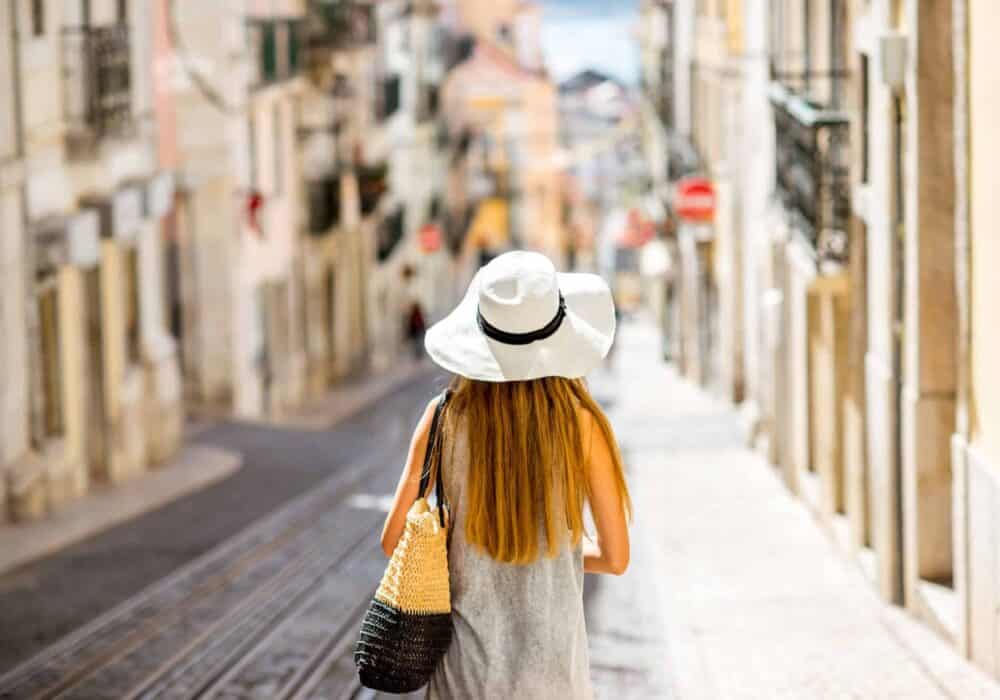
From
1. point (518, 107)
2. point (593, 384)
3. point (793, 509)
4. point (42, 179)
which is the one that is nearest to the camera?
point (793, 509)

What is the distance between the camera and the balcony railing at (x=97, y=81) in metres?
19.0

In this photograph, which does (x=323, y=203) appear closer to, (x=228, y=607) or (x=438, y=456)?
(x=228, y=607)

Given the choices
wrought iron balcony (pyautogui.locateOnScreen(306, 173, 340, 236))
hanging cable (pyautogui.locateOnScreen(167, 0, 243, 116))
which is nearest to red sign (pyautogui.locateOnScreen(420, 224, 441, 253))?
wrought iron balcony (pyautogui.locateOnScreen(306, 173, 340, 236))

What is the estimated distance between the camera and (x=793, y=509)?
660 inches

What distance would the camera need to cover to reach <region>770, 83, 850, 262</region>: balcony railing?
14.5 metres

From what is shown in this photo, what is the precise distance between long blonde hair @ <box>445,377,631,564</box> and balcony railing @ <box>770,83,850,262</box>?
923cm

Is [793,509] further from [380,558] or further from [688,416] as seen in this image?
[688,416]

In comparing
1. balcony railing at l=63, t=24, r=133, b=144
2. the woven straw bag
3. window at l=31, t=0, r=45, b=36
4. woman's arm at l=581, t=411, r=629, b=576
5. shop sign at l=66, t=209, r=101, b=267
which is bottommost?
shop sign at l=66, t=209, r=101, b=267

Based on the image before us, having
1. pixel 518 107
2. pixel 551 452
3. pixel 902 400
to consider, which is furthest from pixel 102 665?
pixel 518 107

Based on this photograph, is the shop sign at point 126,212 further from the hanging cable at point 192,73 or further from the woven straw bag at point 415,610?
the woven straw bag at point 415,610

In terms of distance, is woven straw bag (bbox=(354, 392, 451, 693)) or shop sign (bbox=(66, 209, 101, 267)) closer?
woven straw bag (bbox=(354, 392, 451, 693))

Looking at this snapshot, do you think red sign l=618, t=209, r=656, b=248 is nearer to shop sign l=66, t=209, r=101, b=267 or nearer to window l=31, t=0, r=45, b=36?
shop sign l=66, t=209, r=101, b=267

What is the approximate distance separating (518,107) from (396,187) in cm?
2863

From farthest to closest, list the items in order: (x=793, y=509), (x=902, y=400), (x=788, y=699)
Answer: (x=793, y=509), (x=902, y=400), (x=788, y=699)
